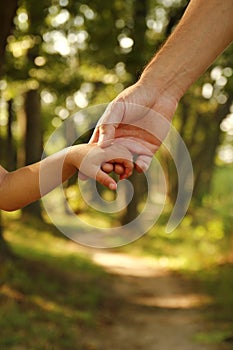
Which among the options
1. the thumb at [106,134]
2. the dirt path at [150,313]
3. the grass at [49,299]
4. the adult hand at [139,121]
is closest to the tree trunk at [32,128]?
the grass at [49,299]

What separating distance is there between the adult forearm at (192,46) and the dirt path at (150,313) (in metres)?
6.54

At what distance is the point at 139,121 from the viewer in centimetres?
246

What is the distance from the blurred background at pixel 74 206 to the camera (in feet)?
30.7

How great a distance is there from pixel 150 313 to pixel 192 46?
8.90 metres

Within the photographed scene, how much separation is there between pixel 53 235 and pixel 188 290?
23.8ft

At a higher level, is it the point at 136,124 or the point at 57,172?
the point at 136,124

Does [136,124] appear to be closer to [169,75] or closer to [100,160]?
[169,75]

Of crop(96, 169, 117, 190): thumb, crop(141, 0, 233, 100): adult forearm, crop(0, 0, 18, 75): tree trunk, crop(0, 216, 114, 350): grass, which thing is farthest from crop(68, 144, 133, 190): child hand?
crop(0, 216, 114, 350): grass

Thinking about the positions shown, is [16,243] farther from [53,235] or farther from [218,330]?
[218,330]

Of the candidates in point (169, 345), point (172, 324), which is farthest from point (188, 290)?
point (169, 345)

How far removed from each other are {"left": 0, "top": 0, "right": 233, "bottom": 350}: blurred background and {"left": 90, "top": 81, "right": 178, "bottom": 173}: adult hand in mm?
5600

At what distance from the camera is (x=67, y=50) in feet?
55.1

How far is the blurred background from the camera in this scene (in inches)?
368

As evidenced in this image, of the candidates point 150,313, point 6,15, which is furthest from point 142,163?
point 150,313
